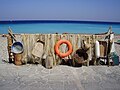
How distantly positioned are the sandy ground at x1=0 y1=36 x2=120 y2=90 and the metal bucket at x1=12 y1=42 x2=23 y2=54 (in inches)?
29.8

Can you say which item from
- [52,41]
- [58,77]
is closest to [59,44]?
[52,41]

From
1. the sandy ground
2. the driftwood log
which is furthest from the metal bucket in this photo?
the sandy ground

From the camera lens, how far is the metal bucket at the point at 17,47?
31.5ft

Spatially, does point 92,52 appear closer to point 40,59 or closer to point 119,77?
point 119,77

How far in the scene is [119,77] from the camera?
826cm

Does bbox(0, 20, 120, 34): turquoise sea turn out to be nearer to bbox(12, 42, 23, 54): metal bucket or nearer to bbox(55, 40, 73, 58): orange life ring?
bbox(12, 42, 23, 54): metal bucket

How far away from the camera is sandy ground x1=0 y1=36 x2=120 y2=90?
7.10m

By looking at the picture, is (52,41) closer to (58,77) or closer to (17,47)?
(17,47)

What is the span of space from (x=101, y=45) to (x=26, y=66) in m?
3.91

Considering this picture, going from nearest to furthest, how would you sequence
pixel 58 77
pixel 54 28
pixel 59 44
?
pixel 58 77, pixel 59 44, pixel 54 28

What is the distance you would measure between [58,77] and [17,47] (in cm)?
288

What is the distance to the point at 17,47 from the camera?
9.69 meters

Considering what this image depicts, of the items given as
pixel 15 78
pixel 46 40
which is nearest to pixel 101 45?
pixel 46 40

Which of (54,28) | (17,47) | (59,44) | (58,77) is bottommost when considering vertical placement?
(54,28)
